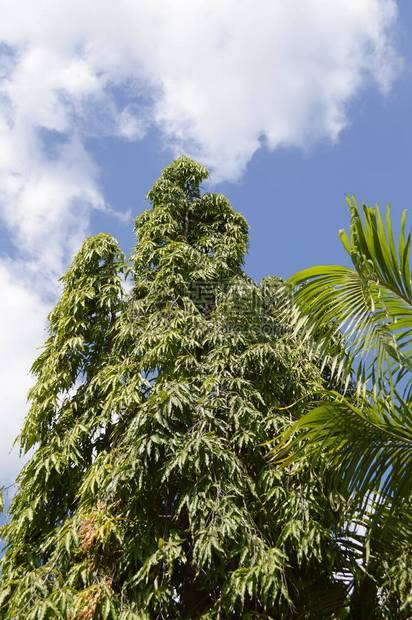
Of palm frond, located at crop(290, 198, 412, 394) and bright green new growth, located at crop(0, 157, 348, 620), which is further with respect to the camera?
bright green new growth, located at crop(0, 157, 348, 620)

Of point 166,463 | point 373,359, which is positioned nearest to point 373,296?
point 373,359

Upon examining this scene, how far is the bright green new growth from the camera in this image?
5445 mm

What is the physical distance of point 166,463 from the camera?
18.8ft

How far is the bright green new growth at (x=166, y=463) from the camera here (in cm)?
545

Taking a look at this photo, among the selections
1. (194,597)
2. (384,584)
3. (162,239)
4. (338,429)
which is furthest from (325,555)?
(162,239)

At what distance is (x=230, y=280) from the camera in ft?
25.9

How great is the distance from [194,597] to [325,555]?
135 cm

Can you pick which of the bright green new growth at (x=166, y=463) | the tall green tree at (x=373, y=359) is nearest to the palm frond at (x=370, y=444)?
the tall green tree at (x=373, y=359)

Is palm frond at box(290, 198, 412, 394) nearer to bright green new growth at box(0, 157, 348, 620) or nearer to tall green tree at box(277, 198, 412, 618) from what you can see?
tall green tree at box(277, 198, 412, 618)

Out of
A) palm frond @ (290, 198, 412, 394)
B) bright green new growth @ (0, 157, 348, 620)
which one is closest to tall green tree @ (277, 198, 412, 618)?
palm frond @ (290, 198, 412, 394)

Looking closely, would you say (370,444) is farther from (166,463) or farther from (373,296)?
(166,463)

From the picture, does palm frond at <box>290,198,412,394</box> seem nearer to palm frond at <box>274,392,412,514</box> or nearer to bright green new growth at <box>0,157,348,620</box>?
palm frond at <box>274,392,412,514</box>

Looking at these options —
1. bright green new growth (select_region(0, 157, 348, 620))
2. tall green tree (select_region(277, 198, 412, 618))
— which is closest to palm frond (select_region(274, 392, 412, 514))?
tall green tree (select_region(277, 198, 412, 618))

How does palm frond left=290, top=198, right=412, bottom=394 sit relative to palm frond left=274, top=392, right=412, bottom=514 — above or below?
above
